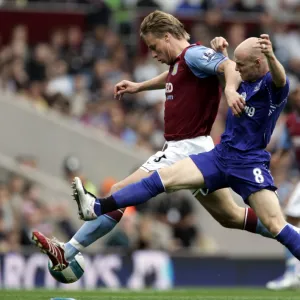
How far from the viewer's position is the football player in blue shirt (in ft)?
34.2

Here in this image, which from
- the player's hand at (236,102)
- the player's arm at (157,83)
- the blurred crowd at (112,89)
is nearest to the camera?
the player's hand at (236,102)

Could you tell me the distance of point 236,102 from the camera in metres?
10.3

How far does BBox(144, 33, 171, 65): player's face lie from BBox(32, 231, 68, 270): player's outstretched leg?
2012mm

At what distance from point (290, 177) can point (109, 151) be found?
9.78ft

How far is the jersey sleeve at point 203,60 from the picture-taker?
10.8m

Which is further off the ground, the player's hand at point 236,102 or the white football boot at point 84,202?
the player's hand at point 236,102

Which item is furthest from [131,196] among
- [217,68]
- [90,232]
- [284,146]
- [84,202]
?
[284,146]

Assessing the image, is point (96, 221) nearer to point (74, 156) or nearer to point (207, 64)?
point (207, 64)

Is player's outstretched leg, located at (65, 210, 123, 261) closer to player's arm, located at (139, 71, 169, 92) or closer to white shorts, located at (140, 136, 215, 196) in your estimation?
white shorts, located at (140, 136, 215, 196)

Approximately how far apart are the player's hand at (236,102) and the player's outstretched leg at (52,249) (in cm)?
202

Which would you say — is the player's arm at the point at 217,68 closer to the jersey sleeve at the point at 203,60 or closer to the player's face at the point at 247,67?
the jersey sleeve at the point at 203,60

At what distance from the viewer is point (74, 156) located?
1916cm

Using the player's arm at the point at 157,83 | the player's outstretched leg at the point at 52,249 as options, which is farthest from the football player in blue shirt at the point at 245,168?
the player's arm at the point at 157,83

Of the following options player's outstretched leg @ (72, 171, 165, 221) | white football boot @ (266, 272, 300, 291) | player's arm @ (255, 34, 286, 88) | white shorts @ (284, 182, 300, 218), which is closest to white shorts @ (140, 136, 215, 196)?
player's outstretched leg @ (72, 171, 165, 221)
